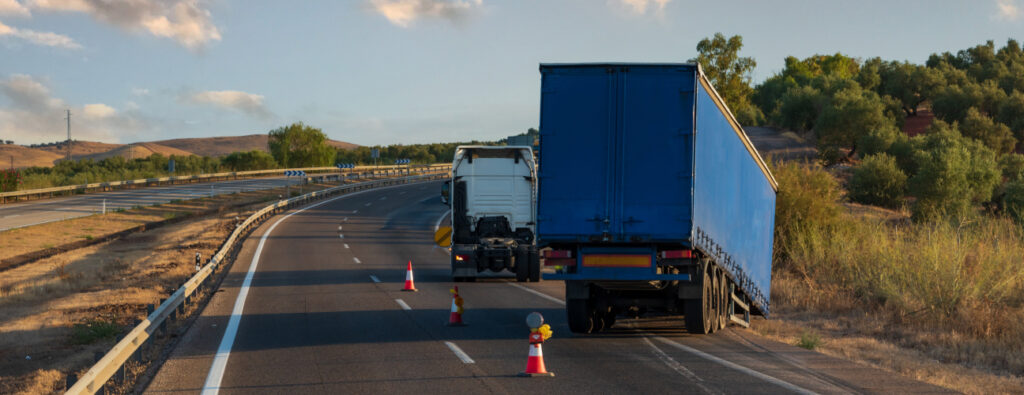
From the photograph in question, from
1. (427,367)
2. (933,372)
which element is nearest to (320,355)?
(427,367)

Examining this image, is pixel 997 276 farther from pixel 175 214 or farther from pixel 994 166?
pixel 175 214

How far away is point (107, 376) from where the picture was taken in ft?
29.9

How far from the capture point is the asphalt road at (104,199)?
49219 mm

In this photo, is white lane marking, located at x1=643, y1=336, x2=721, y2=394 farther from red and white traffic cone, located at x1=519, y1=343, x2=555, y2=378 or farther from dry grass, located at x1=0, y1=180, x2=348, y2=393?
dry grass, located at x1=0, y1=180, x2=348, y2=393

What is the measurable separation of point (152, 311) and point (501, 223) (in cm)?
1186

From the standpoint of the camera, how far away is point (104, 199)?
61.5 m

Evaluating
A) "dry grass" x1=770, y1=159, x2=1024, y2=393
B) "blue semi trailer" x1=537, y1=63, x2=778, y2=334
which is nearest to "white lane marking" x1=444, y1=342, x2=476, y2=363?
"blue semi trailer" x1=537, y1=63, x2=778, y2=334

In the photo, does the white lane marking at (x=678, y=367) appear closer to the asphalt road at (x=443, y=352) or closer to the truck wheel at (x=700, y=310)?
the asphalt road at (x=443, y=352)

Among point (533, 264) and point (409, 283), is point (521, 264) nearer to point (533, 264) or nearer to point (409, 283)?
point (533, 264)

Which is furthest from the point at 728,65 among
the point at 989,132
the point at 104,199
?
the point at 104,199

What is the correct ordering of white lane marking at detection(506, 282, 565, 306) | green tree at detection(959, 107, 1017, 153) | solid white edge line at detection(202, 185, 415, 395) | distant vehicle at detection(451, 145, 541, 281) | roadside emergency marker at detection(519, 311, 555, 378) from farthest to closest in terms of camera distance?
green tree at detection(959, 107, 1017, 153) → distant vehicle at detection(451, 145, 541, 281) → white lane marking at detection(506, 282, 565, 306) → roadside emergency marker at detection(519, 311, 555, 378) → solid white edge line at detection(202, 185, 415, 395)

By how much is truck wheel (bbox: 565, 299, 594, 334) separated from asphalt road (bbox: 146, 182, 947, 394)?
0.22m

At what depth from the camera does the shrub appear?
→ 175 ft

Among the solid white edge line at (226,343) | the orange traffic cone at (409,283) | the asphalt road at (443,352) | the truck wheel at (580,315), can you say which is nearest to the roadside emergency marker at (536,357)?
the asphalt road at (443,352)
